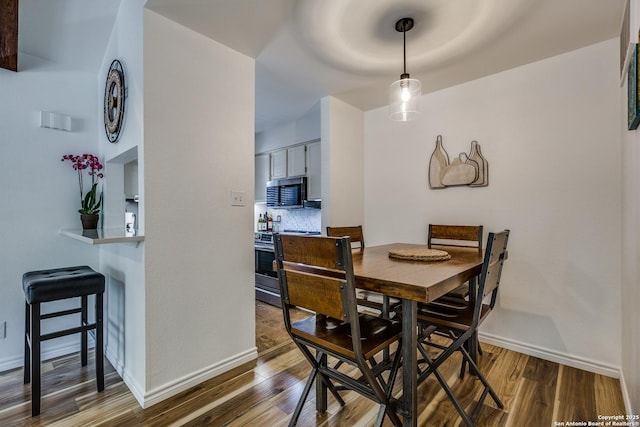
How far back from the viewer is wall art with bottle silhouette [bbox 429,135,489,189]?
8.52 feet

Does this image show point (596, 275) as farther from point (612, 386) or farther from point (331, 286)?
point (331, 286)

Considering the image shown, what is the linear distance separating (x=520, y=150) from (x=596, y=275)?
1.03m

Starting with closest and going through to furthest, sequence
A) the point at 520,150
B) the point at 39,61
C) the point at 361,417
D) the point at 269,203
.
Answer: the point at 361,417, the point at 39,61, the point at 520,150, the point at 269,203

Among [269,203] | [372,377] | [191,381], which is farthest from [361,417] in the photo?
[269,203]

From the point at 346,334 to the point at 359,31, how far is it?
1.86 metres

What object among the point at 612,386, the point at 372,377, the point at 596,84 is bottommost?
the point at 612,386

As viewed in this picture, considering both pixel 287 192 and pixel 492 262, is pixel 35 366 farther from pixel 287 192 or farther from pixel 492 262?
pixel 287 192

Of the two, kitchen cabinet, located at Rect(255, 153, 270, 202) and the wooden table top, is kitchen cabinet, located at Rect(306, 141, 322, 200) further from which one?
the wooden table top

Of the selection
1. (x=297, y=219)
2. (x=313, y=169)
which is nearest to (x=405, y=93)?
(x=313, y=169)

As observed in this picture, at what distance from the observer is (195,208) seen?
6.40 ft

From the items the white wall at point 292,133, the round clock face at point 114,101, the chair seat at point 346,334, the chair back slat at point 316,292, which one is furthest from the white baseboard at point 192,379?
the white wall at point 292,133

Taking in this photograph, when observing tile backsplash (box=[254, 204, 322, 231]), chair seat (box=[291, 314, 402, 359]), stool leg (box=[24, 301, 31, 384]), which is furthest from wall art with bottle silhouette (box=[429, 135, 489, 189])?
stool leg (box=[24, 301, 31, 384])

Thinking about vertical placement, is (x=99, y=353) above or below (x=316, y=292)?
below

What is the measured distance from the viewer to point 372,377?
123cm
